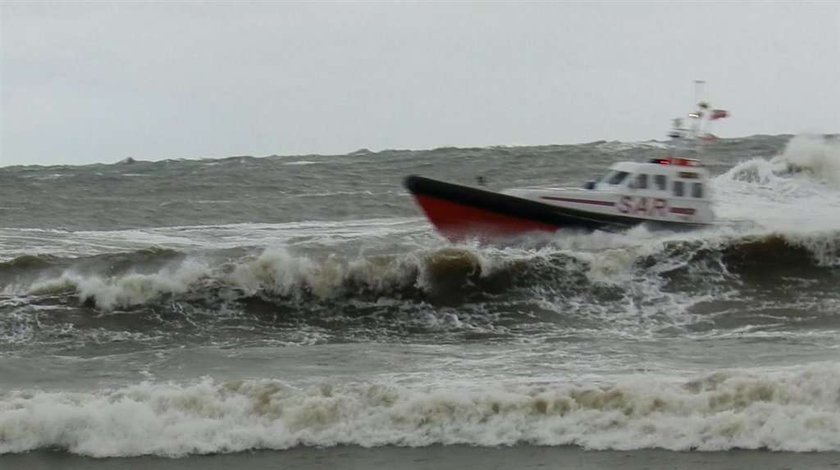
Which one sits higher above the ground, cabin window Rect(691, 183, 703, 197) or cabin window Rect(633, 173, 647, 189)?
cabin window Rect(633, 173, 647, 189)

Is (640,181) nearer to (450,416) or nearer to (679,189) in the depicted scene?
(679,189)

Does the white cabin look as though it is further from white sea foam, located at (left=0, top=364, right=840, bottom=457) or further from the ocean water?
white sea foam, located at (left=0, top=364, right=840, bottom=457)

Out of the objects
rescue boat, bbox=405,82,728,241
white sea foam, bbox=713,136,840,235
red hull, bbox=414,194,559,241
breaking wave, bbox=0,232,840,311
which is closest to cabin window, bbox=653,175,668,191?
rescue boat, bbox=405,82,728,241

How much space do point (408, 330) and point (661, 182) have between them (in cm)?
586

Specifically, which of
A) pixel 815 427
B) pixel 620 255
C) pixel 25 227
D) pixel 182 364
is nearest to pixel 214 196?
pixel 25 227

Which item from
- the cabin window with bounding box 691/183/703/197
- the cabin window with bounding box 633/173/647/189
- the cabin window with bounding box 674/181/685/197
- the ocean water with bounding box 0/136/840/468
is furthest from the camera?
the cabin window with bounding box 691/183/703/197

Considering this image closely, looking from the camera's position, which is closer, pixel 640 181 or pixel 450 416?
pixel 450 416

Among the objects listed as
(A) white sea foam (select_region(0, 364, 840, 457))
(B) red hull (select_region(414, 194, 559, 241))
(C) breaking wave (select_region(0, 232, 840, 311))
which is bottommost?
(A) white sea foam (select_region(0, 364, 840, 457))

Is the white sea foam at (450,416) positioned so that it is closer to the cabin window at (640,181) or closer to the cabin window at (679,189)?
the cabin window at (640,181)

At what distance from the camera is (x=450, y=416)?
9086 millimetres

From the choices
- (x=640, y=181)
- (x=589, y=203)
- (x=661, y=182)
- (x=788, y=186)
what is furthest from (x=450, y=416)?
(x=788, y=186)

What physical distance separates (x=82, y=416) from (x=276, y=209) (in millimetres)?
16731

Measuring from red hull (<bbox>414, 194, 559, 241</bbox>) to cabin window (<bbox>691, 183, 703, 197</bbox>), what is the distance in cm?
237

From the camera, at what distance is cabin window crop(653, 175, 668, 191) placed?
18.0 meters
